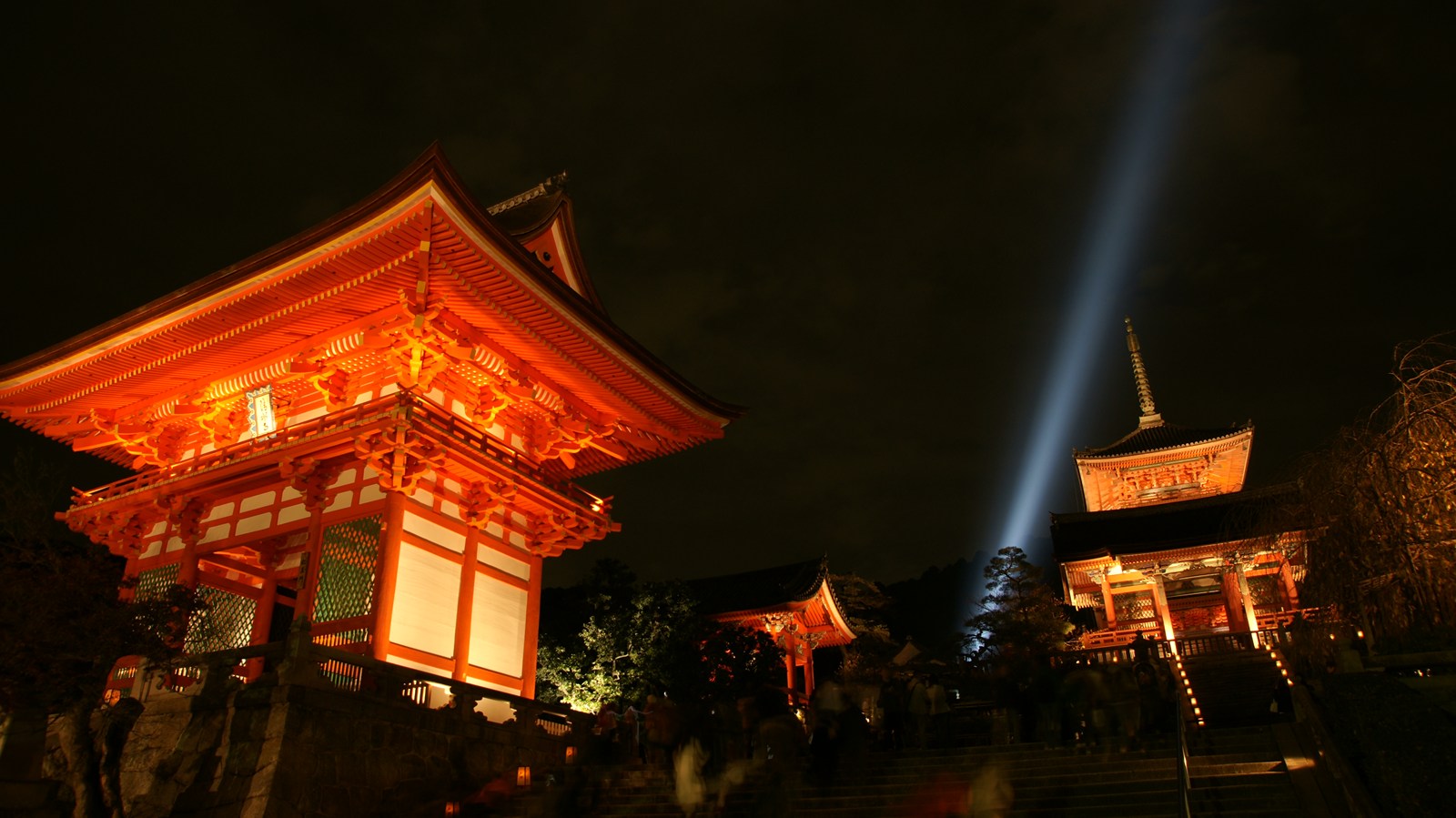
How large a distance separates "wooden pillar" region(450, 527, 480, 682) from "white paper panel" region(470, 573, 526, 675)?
309 millimetres

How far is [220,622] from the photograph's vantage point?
1859 centimetres

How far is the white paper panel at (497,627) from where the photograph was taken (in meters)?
17.5

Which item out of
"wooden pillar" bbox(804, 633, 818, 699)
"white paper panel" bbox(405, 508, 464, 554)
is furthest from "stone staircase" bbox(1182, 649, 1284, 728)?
"wooden pillar" bbox(804, 633, 818, 699)

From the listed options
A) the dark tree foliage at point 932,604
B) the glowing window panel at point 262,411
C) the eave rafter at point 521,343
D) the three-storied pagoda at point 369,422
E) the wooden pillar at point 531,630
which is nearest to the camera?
the three-storied pagoda at point 369,422

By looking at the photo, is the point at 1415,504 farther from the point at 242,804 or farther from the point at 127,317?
the point at 127,317

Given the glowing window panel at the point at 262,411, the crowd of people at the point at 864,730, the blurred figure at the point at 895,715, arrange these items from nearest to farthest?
the crowd of people at the point at 864,730
the blurred figure at the point at 895,715
the glowing window panel at the point at 262,411

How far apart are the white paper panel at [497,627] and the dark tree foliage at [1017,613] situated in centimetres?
1709

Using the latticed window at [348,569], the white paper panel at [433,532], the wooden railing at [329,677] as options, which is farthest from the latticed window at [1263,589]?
the latticed window at [348,569]

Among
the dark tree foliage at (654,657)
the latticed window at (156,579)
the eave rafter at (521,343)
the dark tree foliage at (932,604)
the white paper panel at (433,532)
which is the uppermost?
the dark tree foliage at (932,604)

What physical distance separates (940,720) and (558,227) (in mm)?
15044

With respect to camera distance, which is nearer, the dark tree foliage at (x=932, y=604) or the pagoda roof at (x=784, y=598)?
the pagoda roof at (x=784, y=598)

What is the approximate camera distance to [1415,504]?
11.5 m

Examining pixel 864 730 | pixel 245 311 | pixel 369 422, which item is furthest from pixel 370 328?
pixel 864 730

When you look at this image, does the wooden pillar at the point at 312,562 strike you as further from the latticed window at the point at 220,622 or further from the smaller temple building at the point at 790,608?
the smaller temple building at the point at 790,608
